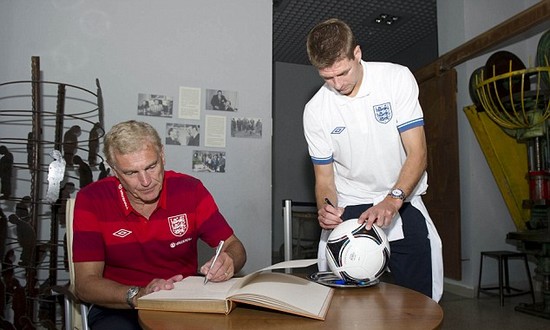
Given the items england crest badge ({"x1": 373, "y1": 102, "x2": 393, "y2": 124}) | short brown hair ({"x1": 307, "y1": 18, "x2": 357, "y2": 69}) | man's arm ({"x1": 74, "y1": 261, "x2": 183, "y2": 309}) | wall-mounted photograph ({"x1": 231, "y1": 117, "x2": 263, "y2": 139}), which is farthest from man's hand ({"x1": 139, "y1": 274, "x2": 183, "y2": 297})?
wall-mounted photograph ({"x1": 231, "y1": 117, "x2": 263, "y2": 139})

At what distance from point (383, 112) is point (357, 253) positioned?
73cm

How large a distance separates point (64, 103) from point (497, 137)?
3664mm

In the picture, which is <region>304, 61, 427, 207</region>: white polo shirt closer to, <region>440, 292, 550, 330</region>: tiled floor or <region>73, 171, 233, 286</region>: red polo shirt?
<region>73, 171, 233, 286</region>: red polo shirt

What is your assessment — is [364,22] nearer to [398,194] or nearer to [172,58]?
[172,58]

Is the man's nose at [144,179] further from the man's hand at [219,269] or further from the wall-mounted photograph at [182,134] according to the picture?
the wall-mounted photograph at [182,134]

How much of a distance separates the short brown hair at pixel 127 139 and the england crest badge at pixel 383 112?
0.89m

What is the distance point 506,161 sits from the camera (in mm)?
4211

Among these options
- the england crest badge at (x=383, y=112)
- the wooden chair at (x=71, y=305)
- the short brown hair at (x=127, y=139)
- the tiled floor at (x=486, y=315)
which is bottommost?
the tiled floor at (x=486, y=315)

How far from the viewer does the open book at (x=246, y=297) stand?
3.36 feet

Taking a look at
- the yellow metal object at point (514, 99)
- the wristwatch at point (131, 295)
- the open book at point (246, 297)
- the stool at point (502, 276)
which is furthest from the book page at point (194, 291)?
the stool at point (502, 276)

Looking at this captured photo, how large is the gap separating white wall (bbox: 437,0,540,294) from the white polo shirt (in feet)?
8.82

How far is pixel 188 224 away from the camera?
1746 millimetres

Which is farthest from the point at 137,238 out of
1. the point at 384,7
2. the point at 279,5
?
the point at 384,7

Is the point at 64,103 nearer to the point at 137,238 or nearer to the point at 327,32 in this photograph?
the point at 137,238
